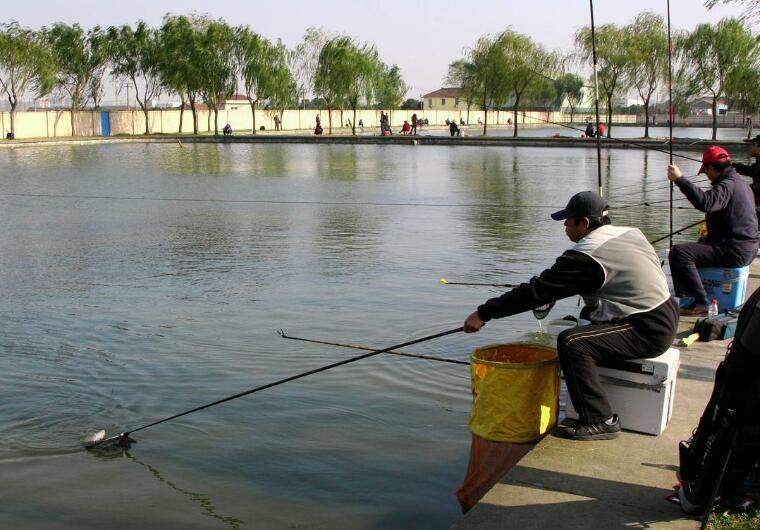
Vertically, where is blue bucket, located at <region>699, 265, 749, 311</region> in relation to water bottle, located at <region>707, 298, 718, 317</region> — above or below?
above

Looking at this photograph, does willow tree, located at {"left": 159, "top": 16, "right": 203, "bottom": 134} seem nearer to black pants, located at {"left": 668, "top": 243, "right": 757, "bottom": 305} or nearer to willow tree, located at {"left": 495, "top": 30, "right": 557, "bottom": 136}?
willow tree, located at {"left": 495, "top": 30, "right": 557, "bottom": 136}

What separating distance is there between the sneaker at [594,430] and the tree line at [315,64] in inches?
2224

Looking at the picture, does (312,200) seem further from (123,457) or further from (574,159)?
(574,159)

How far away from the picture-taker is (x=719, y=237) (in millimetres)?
7969

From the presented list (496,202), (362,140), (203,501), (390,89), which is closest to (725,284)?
(203,501)

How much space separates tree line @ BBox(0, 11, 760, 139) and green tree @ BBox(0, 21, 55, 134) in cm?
7

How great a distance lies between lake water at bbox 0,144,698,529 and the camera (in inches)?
214

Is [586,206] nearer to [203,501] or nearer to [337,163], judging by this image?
[203,501]

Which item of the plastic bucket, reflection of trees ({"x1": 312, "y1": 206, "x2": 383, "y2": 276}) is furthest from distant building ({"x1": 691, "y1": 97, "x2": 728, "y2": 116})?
the plastic bucket

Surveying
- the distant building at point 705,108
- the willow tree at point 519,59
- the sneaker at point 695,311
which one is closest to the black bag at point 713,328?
the sneaker at point 695,311

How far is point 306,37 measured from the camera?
7838cm

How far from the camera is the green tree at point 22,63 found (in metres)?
63.7

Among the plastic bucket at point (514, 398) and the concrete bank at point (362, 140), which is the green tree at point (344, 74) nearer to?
the concrete bank at point (362, 140)

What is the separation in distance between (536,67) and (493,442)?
63.7 meters
